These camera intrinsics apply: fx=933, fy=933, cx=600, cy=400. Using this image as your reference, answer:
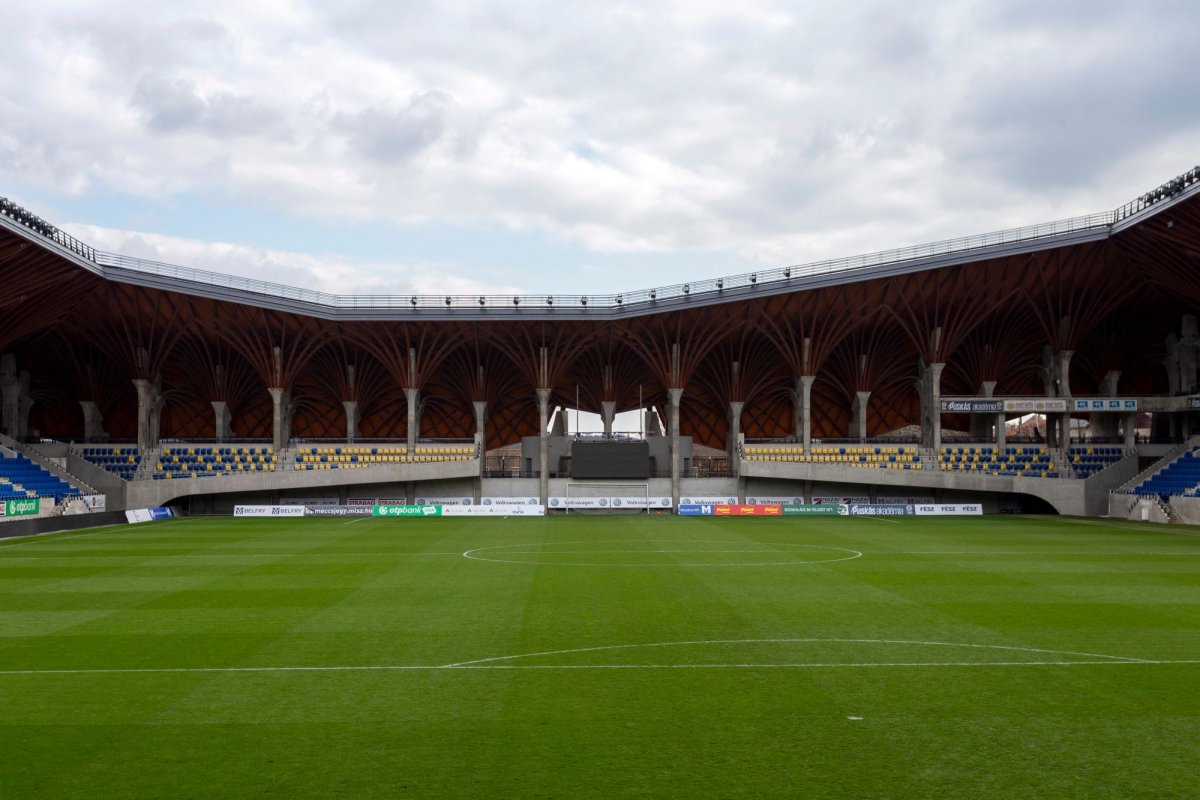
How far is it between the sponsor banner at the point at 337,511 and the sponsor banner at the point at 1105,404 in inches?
1915

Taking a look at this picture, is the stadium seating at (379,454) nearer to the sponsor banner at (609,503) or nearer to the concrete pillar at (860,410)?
the sponsor banner at (609,503)

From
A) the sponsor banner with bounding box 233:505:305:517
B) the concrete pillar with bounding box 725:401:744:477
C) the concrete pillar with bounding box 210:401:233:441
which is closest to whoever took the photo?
the sponsor banner with bounding box 233:505:305:517

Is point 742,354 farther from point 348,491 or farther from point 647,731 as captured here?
point 647,731

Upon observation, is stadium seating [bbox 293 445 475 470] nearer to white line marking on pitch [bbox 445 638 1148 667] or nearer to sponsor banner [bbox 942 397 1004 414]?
sponsor banner [bbox 942 397 1004 414]

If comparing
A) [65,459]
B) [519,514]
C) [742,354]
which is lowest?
[519,514]

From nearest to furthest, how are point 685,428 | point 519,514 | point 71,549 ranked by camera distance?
point 71,549
point 519,514
point 685,428

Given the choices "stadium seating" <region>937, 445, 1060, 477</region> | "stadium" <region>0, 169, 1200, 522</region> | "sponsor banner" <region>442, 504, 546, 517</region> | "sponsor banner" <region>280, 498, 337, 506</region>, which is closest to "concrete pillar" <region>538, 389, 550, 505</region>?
"stadium" <region>0, 169, 1200, 522</region>

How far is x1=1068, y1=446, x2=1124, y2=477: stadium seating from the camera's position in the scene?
6600cm

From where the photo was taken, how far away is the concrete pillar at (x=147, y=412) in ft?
225

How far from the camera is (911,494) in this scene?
7125cm

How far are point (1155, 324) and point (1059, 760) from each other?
70.5m

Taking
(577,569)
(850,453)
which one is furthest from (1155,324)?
(577,569)

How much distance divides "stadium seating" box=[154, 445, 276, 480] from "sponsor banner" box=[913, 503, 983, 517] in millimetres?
44247

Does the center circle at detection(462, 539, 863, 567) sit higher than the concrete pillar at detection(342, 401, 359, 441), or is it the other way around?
the concrete pillar at detection(342, 401, 359, 441)
